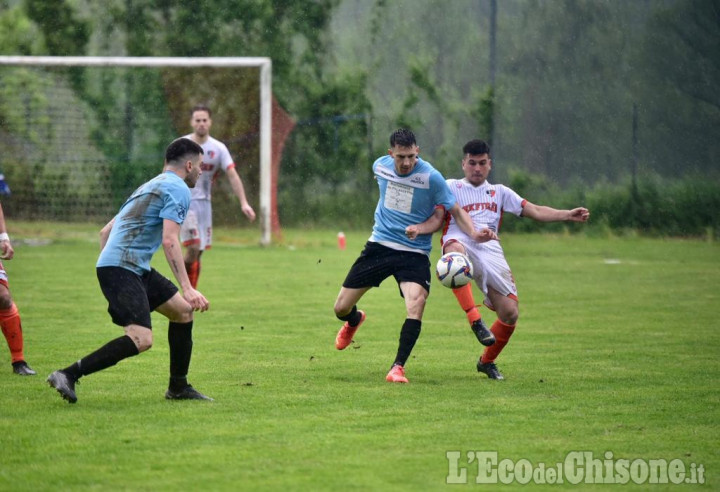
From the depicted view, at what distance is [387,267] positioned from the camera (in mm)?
8711

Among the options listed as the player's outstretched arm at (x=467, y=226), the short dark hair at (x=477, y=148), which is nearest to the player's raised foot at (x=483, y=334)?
the player's outstretched arm at (x=467, y=226)

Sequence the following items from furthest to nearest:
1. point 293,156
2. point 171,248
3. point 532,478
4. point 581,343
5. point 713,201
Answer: point 293,156 < point 713,201 < point 581,343 < point 171,248 < point 532,478

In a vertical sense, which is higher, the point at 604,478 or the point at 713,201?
the point at 604,478

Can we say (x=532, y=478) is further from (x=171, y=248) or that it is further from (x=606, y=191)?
(x=606, y=191)

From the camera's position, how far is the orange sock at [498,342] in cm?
866

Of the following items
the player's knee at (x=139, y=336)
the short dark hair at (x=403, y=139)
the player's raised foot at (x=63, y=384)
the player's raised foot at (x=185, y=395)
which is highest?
the short dark hair at (x=403, y=139)

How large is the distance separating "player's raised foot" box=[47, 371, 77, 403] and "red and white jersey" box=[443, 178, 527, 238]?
10.9 feet

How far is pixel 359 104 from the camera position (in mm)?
30500

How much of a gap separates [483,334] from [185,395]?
247 cm

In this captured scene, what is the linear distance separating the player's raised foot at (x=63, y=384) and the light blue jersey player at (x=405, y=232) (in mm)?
2351

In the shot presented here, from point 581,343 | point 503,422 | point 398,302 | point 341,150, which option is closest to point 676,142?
point 341,150

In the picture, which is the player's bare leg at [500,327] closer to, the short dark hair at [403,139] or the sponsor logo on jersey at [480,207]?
the sponsor logo on jersey at [480,207]

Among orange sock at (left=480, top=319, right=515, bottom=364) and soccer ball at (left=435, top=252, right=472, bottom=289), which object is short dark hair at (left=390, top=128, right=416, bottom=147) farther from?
orange sock at (left=480, top=319, right=515, bottom=364)

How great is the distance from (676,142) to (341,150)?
27.7ft
